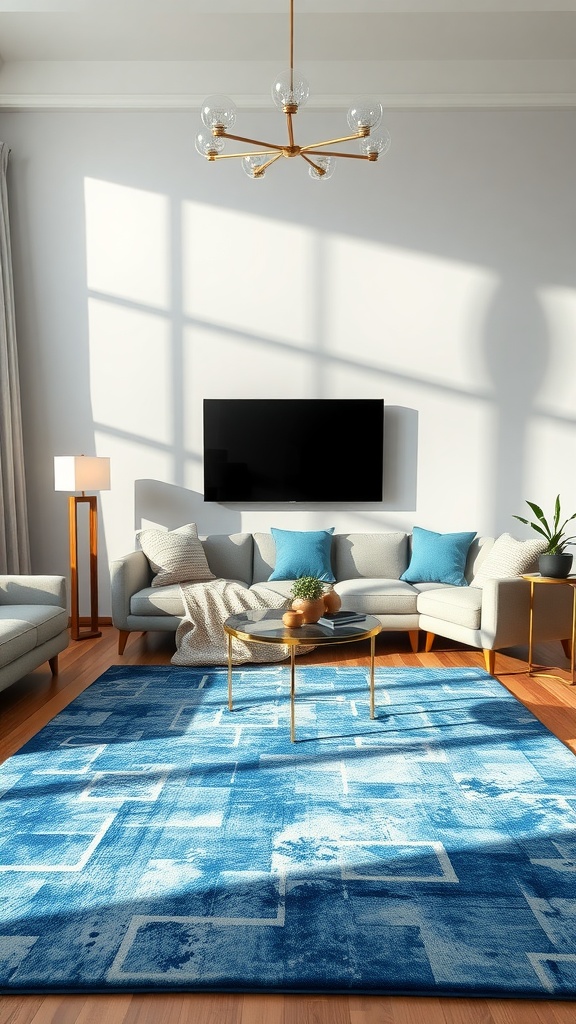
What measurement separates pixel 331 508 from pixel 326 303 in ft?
5.21

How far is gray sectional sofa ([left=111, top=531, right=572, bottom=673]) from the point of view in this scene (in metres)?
4.88

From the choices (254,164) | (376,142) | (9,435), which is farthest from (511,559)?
(9,435)

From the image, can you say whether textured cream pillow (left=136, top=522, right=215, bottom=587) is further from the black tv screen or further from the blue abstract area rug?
the blue abstract area rug

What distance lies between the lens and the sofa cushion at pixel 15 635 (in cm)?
397

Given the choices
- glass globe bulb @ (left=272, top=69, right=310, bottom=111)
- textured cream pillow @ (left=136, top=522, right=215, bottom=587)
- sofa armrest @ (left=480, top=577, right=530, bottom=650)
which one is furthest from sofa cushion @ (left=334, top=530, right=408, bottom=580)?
glass globe bulb @ (left=272, top=69, right=310, bottom=111)

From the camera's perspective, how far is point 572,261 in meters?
6.20

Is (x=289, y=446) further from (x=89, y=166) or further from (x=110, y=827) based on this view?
(x=110, y=827)

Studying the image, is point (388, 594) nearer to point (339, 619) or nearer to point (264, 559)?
point (264, 559)

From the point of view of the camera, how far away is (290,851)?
2.59 metres

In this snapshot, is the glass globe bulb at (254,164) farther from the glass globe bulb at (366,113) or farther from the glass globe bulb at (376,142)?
the glass globe bulb at (366,113)

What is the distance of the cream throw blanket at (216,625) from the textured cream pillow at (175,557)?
137mm

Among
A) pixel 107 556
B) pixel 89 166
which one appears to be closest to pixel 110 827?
pixel 107 556

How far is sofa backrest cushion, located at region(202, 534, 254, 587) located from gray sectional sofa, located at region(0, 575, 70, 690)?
4.37 feet

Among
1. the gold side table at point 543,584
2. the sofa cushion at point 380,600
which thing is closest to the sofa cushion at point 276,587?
the sofa cushion at point 380,600
